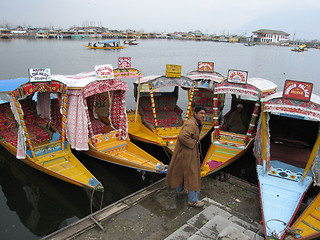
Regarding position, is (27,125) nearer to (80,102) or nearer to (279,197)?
(80,102)

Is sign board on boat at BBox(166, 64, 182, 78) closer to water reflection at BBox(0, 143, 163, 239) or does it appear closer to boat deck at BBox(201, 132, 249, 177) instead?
boat deck at BBox(201, 132, 249, 177)

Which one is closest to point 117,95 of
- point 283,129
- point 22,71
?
point 283,129

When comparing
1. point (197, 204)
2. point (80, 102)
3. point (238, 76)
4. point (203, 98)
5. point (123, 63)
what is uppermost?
point (123, 63)

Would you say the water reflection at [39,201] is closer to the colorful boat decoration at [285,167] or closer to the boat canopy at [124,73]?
the boat canopy at [124,73]

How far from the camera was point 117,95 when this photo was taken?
351 inches

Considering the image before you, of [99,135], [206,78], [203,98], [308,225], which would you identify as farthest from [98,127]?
[308,225]

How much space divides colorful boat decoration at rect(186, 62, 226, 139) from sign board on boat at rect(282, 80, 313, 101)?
161 inches

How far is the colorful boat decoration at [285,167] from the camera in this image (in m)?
4.82

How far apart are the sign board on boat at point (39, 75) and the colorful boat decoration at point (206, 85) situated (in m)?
5.71

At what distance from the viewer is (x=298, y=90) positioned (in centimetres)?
591

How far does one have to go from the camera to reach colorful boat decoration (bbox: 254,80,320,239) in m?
4.82

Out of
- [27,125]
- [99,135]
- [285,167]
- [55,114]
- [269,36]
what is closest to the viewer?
[285,167]

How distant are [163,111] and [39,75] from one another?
5.84 metres

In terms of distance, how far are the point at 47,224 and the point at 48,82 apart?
3.65 metres
